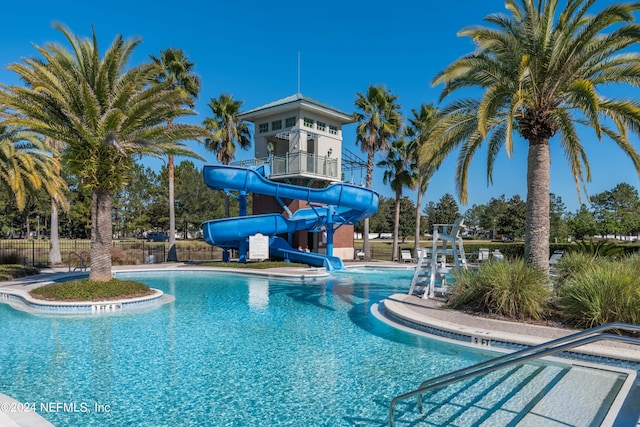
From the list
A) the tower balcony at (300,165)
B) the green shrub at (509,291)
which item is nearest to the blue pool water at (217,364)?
the green shrub at (509,291)

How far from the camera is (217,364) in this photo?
745 cm

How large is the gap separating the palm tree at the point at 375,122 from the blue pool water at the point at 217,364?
19044 millimetres

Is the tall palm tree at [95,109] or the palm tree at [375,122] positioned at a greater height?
the palm tree at [375,122]

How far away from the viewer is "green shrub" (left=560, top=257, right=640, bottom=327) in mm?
7977

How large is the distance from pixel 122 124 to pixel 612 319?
14.1m

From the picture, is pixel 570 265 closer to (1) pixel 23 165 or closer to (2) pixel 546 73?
(2) pixel 546 73

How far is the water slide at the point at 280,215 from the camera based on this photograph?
2356 centimetres

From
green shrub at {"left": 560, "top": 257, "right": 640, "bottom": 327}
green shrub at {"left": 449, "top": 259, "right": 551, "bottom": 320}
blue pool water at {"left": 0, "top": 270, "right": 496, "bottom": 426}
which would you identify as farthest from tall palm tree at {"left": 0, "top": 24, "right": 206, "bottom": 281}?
green shrub at {"left": 560, "top": 257, "right": 640, "bottom": 327}

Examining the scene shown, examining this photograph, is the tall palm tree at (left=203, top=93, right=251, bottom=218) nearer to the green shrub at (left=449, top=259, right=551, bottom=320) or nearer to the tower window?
the tower window

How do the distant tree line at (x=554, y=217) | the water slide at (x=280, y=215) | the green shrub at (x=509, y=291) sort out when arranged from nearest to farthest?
1. the green shrub at (x=509, y=291)
2. the water slide at (x=280, y=215)
3. the distant tree line at (x=554, y=217)

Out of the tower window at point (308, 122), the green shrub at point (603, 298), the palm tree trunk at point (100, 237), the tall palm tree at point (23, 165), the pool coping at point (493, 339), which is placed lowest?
the pool coping at point (493, 339)

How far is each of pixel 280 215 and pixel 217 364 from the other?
57.8ft

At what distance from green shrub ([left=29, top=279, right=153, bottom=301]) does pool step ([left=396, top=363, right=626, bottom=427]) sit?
10506 mm

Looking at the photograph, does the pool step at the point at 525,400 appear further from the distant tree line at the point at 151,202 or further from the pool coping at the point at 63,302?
the distant tree line at the point at 151,202
